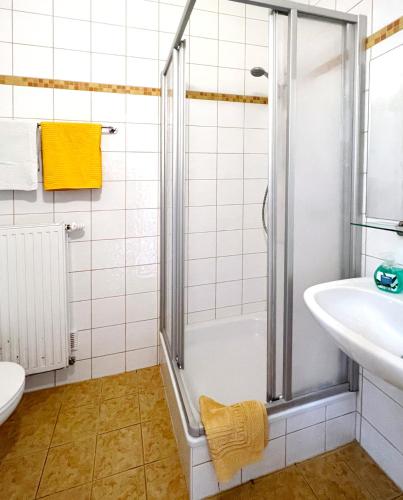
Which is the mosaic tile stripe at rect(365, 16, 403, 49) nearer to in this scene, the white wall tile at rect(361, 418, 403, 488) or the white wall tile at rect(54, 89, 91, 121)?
the white wall tile at rect(54, 89, 91, 121)

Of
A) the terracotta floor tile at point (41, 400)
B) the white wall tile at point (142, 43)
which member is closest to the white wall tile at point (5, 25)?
the white wall tile at point (142, 43)

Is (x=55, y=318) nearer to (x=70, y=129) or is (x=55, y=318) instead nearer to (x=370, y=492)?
(x=70, y=129)

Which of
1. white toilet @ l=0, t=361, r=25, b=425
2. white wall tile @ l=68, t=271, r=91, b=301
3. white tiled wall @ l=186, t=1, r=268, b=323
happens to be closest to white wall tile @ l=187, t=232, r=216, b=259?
white tiled wall @ l=186, t=1, r=268, b=323

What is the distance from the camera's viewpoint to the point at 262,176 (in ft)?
6.97

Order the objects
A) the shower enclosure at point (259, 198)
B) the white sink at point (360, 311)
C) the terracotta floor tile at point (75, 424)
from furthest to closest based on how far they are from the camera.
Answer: the terracotta floor tile at point (75, 424) < the shower enclosure at point (259, 198) < the white sink at point (360, 311)

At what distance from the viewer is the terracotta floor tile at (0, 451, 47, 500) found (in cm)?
123

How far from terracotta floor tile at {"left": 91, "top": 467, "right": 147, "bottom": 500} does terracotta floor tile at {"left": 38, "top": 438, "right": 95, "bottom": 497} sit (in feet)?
0.23

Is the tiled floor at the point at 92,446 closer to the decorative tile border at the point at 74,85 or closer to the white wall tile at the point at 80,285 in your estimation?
the white wall tile at the point at 80,285

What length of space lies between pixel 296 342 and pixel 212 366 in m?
0.80

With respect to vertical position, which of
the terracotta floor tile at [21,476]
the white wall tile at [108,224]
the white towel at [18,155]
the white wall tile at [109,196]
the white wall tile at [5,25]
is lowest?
the terracotta floor tile at [21,476]

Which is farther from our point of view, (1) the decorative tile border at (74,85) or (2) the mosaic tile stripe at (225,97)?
(2) the mosaic tile stripe at (225,97)

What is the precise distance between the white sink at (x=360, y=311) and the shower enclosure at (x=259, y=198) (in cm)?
16

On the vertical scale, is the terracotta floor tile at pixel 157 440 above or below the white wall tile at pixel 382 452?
below

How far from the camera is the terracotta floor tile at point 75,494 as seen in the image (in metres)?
1.21
